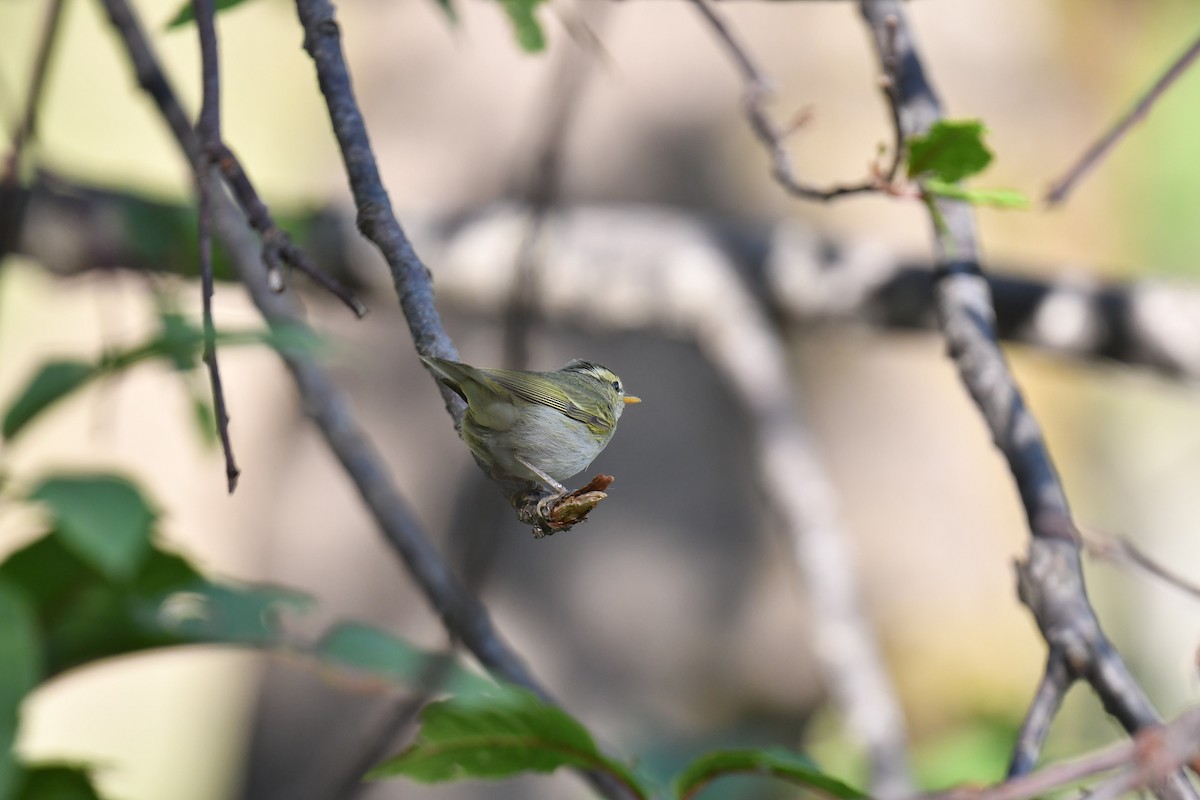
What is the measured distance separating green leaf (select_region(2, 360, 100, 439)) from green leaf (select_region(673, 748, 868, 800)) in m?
1.22

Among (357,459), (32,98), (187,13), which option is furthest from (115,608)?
(187,13)

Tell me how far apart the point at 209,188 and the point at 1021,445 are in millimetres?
731

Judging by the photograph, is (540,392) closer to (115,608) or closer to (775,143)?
(775,143)

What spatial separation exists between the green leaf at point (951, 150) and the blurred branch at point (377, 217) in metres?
0.42

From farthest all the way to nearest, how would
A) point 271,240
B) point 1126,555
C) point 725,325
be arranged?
point 725,325
point 1126,555
point 271,240

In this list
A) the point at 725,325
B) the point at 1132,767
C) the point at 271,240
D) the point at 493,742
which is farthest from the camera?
the point at 725,325

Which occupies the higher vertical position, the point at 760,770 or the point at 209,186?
the point at 209,186

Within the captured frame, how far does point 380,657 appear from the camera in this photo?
63.3 inches

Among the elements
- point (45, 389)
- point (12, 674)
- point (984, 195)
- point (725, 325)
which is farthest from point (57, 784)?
point (725, 325)

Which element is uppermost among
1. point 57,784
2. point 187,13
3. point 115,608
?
point 187,13

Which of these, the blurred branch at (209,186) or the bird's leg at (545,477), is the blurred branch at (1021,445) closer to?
the bird's leg at (545,477)

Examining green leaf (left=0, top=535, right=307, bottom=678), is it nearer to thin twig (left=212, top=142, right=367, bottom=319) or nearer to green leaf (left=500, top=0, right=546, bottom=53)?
green leaf (left=500, top=0, right=546, bottom=53)

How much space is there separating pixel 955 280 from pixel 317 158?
10.4 ft

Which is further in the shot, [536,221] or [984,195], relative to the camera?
[536,221]
